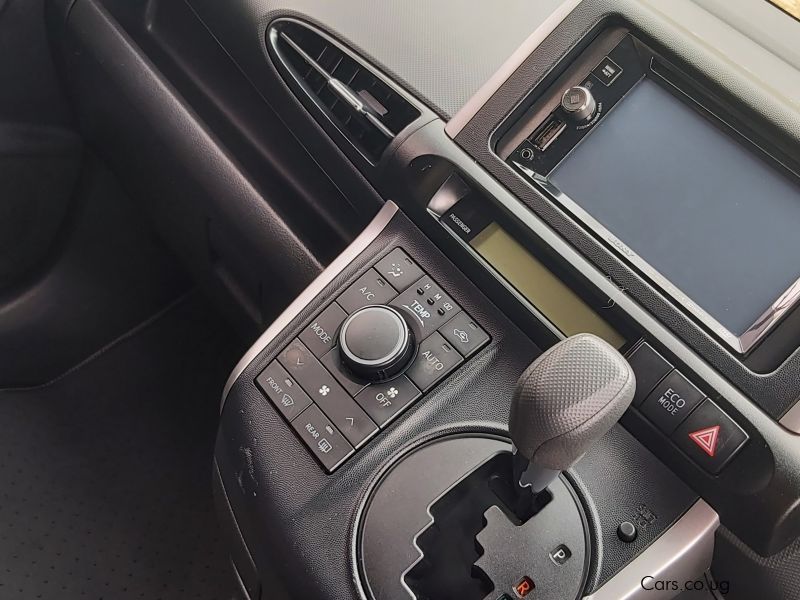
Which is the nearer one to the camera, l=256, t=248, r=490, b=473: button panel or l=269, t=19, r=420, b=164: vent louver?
l=256, t=248, r=490, b=473: button panel

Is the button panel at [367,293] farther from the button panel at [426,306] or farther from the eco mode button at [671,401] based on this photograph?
the eco mode button at [671,401]

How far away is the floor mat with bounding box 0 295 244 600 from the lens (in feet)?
3.67

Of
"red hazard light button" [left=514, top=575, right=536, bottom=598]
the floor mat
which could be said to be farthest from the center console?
the floor mat

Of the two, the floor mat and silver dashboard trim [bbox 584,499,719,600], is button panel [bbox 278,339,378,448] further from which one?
the floor mat

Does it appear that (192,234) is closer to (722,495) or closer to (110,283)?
(110,283)

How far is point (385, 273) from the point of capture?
0.73 meters

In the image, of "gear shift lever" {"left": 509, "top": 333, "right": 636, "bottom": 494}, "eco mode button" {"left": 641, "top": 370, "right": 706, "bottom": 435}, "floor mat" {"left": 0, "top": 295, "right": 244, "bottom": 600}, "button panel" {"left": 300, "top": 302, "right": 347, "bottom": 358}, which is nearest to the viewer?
"gear shift lever" {"left": 509, "top": 333, "right": 636, "bottom": 494}

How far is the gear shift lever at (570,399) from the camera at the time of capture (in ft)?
1.64

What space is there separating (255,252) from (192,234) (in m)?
0.19

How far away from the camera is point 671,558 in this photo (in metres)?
0.59

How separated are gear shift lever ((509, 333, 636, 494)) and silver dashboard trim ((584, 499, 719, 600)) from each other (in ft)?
0.41

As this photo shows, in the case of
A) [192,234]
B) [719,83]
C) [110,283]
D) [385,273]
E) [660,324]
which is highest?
[110,283]

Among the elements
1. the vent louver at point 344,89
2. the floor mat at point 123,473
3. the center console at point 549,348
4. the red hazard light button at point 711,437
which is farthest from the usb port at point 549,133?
the floor mat at point 123,473

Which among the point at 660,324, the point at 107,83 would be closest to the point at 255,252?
the point at 107,83
